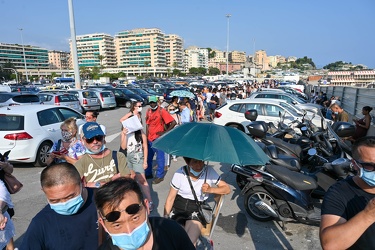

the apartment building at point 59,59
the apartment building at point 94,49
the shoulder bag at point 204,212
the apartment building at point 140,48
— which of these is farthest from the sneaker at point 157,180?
the apartment building at point 59,59

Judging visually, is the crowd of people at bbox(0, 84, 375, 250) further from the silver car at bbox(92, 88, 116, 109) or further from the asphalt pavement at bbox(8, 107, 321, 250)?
the silver car at bbox(92, 88, 116, 109)

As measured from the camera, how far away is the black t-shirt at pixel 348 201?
1.62 meters

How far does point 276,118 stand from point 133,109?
549 cm

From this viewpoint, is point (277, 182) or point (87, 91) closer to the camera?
point (277, 182)

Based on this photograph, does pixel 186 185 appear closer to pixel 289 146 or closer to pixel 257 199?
pixel 257 199

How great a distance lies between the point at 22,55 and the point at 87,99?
481ft

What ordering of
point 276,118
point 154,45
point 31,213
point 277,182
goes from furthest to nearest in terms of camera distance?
point 154,45, point 276,118, point 31,213, point 277,182

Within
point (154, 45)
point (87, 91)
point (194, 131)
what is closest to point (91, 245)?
point (194, 131)

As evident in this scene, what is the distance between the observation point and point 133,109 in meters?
5.06

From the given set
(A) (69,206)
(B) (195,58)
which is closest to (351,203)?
(A) (69,206)

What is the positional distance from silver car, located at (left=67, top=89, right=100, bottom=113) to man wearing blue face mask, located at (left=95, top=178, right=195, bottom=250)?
1630 centimetres

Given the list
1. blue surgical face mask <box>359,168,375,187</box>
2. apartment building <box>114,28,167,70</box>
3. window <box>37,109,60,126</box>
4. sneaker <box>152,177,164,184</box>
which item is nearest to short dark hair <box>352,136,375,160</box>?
blue surgical face mask <box>359,168,375,187</box>

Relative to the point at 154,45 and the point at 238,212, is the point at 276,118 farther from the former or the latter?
the point at 154,45

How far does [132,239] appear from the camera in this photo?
142 cm
